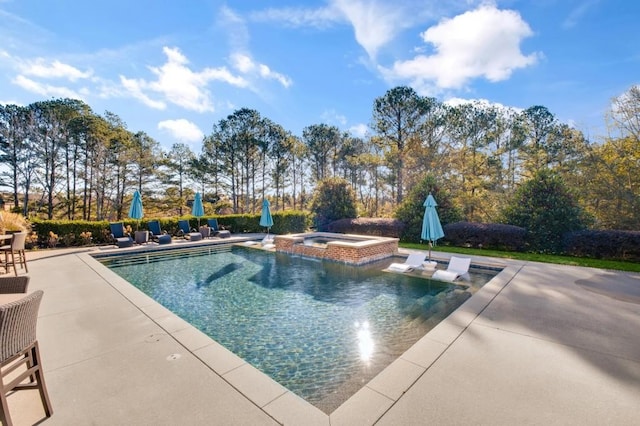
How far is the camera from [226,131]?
94.6ft

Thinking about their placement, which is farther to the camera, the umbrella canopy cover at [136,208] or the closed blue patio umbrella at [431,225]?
the umbrella canopy cover at [136,208]

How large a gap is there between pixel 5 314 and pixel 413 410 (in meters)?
3.33

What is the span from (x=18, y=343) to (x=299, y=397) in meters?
2.40

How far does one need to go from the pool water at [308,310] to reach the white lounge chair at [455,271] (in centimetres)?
31

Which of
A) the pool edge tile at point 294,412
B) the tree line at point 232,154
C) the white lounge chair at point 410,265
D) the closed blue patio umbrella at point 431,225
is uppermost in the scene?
the tree line at point 232,154

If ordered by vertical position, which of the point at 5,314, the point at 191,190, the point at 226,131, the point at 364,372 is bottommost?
the point at 364,372

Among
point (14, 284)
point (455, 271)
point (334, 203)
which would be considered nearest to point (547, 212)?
point (455, 271)

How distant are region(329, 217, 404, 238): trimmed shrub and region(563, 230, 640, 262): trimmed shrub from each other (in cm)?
684

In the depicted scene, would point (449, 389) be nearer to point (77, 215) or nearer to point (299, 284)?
point (299, 284)

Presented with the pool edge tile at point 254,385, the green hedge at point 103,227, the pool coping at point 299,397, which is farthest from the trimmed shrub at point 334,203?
the pool edge tile at point 254,385

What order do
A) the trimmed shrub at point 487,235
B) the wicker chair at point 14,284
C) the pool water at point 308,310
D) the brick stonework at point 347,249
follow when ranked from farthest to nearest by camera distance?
1. the trimmed shrub at point 487,235
2. the brick stonework at point 347,249
3. the pool water at point 308,310
4. the wicker chair at point 14,284

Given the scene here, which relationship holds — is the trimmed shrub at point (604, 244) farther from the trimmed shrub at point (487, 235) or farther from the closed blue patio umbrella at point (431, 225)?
the closed blue patio umbrella at point (431, 225)

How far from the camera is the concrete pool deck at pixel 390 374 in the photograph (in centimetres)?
246

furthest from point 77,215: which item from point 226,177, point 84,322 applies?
point 84,322
